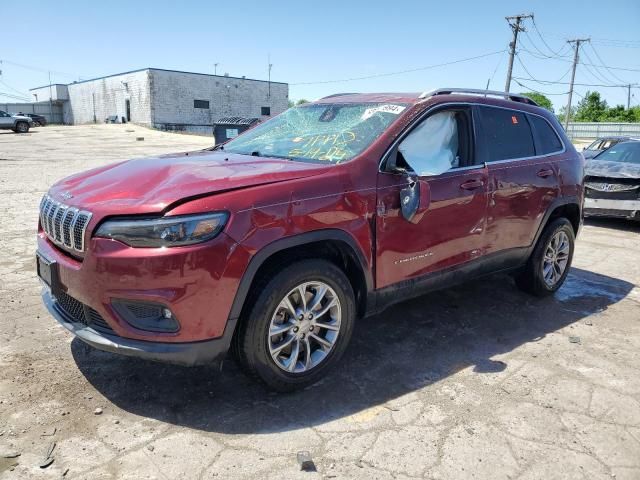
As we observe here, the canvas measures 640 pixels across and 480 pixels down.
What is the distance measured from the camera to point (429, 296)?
4914 millimetres

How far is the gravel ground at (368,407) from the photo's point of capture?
2531mm

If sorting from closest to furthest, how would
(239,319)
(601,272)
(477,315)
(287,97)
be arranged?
(239,319)
(477,315)
(601,272)
(287,97)

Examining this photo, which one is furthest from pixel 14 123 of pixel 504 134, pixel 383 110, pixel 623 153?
pixel 504 134

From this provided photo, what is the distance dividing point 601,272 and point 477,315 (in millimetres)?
2480

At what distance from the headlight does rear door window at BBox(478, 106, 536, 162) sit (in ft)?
8.03

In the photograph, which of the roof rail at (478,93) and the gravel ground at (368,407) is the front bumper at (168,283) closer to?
the gravel ground at (368,407)

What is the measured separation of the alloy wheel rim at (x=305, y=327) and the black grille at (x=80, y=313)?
0.89 metres

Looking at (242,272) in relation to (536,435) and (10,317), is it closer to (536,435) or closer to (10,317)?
(536,435)

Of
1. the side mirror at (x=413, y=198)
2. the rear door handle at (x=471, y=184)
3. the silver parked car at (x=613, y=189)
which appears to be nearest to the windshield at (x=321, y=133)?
the side mirror at (x=413, y=198)

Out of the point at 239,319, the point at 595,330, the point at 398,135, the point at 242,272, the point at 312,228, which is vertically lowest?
the point at 595,330

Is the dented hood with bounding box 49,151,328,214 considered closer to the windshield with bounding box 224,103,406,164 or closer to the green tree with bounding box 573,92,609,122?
the windshield with bounding box 224,103,406,164

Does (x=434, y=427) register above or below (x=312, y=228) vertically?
below

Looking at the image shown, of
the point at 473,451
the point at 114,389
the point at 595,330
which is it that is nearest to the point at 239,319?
the point at 114,389

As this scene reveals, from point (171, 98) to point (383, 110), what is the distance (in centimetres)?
4619
